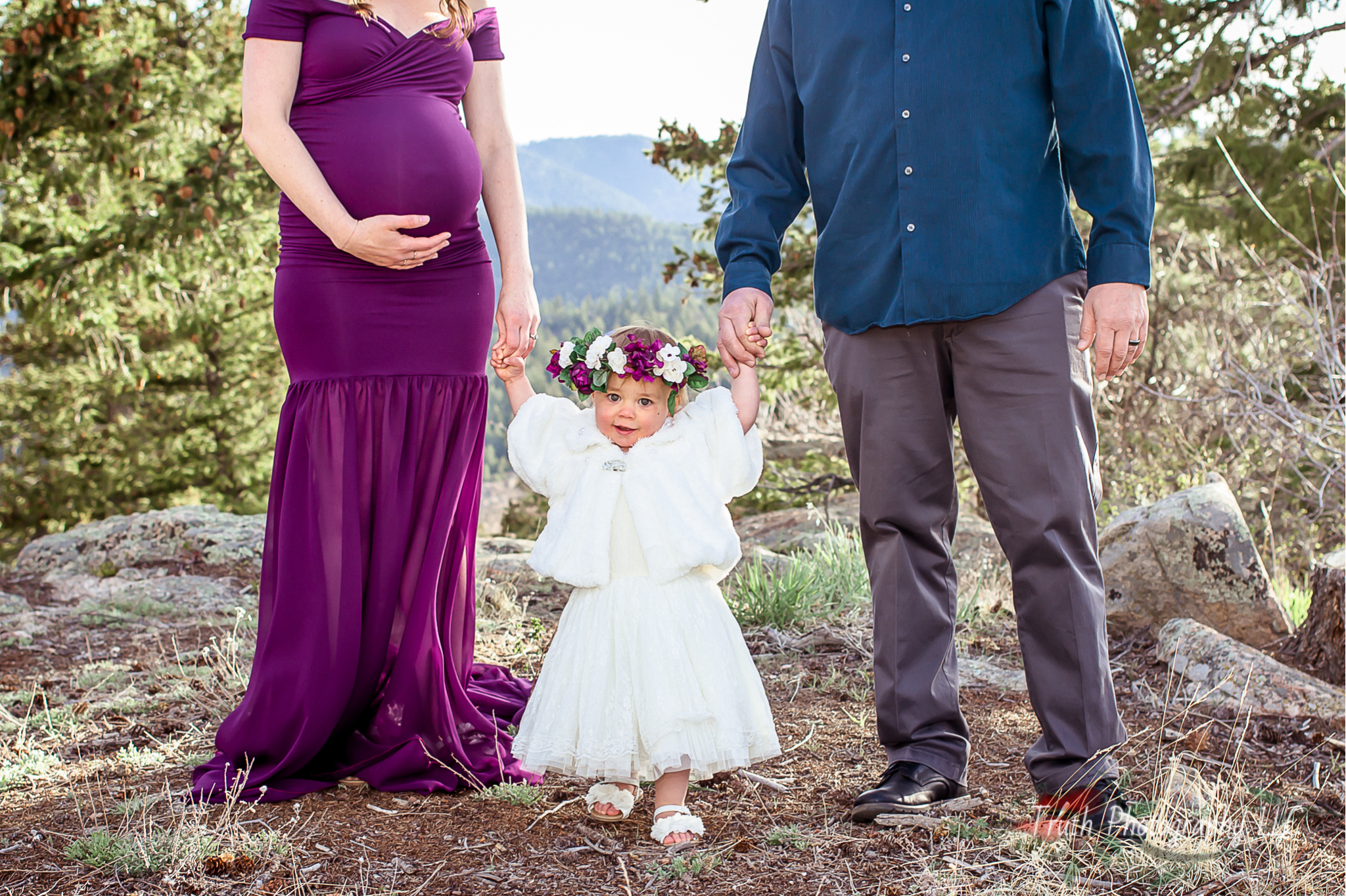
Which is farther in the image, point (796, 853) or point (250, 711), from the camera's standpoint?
point (250, 711)

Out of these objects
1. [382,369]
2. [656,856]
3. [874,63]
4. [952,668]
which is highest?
[874,63]

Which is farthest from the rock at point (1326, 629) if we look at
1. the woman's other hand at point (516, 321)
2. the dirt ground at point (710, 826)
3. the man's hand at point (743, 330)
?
the woman's other hand at point (516, 321)

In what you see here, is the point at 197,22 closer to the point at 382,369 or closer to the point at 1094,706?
the point at 382,369

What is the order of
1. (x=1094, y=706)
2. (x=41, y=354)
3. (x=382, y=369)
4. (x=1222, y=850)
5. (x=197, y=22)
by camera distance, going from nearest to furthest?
(x=1222, y=850)
(x=1094, y=706)
(x=382, y=369)
(x=197, y=22)
(x=41, y=354)

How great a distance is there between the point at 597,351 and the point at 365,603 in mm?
1012

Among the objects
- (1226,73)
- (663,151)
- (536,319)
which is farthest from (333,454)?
(1226,73)

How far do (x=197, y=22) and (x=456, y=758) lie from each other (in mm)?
13567

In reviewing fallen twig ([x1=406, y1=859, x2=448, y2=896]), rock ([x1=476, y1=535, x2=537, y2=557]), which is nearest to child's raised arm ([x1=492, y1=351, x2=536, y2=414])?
fallen twig ([x1=406, y1=859, x2=448, y2=896])

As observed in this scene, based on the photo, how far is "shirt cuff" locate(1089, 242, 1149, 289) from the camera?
2283 millimetres

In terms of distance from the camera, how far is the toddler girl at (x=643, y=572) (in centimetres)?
230

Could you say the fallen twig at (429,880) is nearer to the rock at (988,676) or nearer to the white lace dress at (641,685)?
the white lace dress at (641,685)

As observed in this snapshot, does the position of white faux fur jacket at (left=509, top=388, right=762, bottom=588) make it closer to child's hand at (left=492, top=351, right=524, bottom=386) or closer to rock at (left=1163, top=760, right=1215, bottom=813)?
child's hand at (left=492, top=351, right=524, bottom=386)

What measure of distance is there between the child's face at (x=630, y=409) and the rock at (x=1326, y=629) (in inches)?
117

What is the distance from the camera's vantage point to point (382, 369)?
282 centimetres
